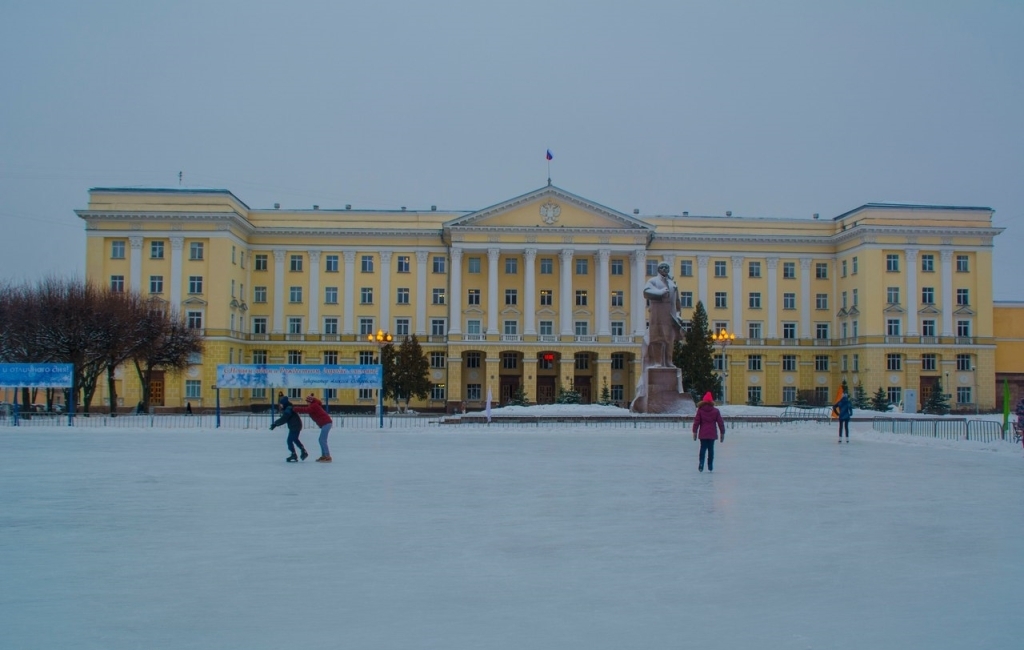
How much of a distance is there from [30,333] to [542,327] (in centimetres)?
4038

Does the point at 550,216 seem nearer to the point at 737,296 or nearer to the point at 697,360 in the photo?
the point at 737,296

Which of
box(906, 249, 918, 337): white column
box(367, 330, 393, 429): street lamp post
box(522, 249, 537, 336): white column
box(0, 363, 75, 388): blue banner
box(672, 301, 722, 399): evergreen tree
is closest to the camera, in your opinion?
box(367, 330, 393, 429): street lamp post

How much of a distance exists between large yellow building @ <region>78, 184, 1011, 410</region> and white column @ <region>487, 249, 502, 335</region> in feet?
0.58

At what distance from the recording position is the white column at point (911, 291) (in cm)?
7469

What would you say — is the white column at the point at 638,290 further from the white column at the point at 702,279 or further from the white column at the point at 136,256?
the white column at the point at 136,256

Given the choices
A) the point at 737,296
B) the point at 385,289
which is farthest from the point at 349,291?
the point at 737,296

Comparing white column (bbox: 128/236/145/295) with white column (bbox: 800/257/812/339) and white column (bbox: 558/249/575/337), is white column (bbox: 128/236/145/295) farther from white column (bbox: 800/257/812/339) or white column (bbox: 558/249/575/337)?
white column (bbox: 800/257/812/339)

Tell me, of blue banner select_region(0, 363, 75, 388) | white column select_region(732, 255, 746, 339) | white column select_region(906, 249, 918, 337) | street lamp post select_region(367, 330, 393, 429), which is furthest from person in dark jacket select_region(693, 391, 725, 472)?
white column select_region(906, 249, 918, 337)

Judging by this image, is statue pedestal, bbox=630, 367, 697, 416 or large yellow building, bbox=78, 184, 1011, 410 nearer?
statue pedestal, bbox=630, 367, 697, 416

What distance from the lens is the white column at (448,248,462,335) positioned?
247 feet

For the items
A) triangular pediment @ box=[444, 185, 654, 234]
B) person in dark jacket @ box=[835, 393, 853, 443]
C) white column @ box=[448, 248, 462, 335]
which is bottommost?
person in dark jacket @ box=[835, 393, 853, 443]

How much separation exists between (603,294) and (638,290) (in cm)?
300

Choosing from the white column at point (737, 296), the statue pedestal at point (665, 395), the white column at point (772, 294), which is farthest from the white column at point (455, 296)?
the statue pedestal at point (665, 395)

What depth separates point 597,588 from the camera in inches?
343
